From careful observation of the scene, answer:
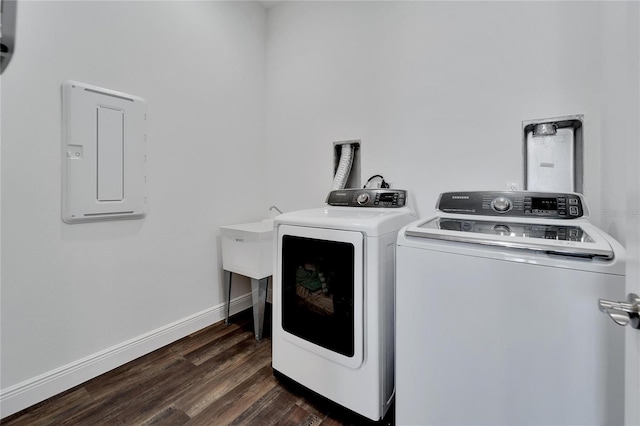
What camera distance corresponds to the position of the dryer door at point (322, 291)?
1.27 meters

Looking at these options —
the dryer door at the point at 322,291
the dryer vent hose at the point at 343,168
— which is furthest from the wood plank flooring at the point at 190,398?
the dryer vent hose at the point at 343,168

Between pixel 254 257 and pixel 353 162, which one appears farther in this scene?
pixel 353 162

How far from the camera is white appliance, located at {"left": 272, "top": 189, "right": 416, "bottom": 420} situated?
4.09ft

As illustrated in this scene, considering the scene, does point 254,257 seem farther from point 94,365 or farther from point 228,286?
point 94,365

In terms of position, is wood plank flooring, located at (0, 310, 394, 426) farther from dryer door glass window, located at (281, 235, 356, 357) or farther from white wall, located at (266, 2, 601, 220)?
white wall, located at (266, 2, 601, 220)

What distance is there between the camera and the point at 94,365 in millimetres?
1656

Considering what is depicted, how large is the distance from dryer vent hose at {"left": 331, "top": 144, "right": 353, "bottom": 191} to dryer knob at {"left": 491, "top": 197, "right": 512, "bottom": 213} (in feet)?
3.41

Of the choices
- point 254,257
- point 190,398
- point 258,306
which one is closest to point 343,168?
point 254,257

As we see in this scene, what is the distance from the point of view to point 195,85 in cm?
214

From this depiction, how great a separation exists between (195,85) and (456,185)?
2060mm

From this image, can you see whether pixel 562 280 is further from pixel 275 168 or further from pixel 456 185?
pixel 275 168

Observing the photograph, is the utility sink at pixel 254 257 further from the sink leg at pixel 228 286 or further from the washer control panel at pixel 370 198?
the washer control panel at pixel 370 198

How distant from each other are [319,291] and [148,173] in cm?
143

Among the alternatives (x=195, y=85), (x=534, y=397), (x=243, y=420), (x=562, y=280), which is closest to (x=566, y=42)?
(x=562, y=280)
